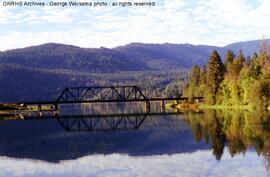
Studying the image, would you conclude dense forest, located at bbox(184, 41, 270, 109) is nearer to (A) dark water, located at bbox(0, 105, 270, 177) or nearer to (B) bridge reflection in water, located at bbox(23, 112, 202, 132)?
(B) bridge reflection in water, located at bbox(23, 112, 202, 132)

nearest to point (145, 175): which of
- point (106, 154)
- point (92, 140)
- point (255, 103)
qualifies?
point (106, 154)

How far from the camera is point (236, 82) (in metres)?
128

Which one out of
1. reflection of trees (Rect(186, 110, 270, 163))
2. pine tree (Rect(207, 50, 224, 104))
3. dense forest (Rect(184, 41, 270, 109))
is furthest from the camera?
pine tree (Rect(207, 50, 224, 104))

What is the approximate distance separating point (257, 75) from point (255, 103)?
12.4 m

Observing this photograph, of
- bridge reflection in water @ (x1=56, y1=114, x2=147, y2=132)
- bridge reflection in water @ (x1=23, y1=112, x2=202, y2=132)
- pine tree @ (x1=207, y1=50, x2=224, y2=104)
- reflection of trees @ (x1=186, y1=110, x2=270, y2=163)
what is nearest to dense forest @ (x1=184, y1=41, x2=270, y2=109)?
pine tree @ (x1=207, y1=50, x2=224, y2=104)

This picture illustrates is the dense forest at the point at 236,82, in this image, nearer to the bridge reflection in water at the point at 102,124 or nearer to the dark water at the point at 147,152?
the bridge reflection in water at the point at 102,124

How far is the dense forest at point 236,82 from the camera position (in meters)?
109

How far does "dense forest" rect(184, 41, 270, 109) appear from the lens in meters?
109

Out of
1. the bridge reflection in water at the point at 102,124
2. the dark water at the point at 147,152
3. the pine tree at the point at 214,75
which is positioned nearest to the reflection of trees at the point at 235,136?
the dark water at the point at 147,152

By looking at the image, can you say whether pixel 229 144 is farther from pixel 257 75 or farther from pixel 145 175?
pixel 257 75

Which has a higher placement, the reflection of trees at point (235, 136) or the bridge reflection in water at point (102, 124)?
the reflection of trees at point (235, 136)

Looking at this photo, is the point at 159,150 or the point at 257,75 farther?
the point at 257,75

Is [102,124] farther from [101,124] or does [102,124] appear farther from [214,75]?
[214,75]

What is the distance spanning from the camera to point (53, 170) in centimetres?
4272
